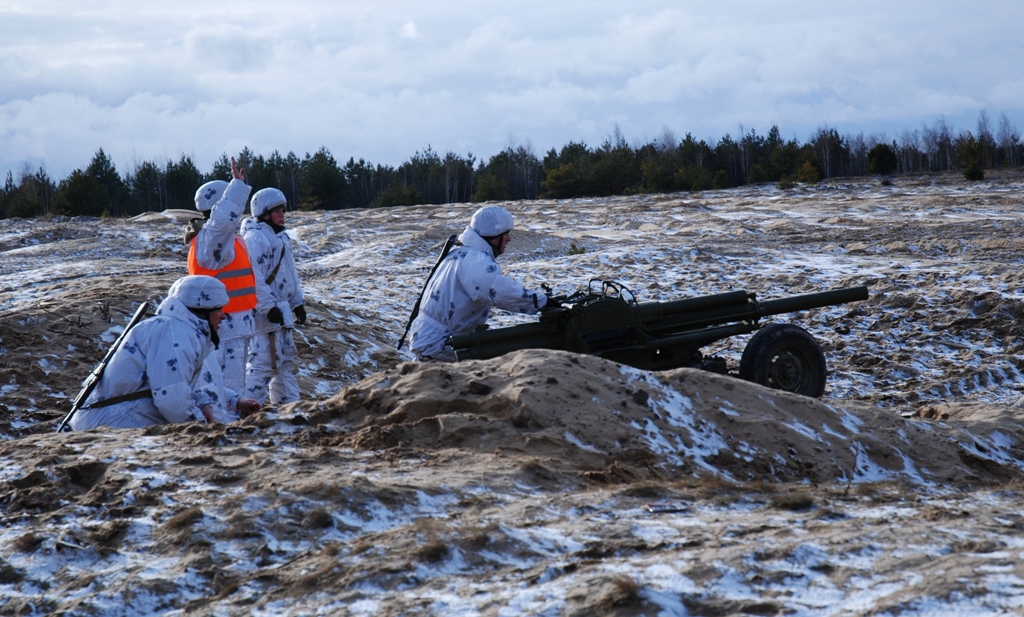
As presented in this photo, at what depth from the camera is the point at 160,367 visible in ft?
18.7

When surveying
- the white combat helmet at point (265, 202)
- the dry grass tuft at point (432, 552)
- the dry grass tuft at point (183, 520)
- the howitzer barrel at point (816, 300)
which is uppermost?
the white combat helmet at point (265, 202)

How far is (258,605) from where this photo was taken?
345 centimetres

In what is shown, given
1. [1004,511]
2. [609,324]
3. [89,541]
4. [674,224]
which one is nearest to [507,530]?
[89,541]

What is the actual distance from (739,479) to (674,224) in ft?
59.6

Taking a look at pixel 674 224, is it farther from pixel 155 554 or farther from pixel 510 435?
pixel 155 554

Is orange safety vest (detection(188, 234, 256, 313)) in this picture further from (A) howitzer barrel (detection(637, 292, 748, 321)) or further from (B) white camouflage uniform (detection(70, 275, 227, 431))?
(A) howitzer barrel (detection(637, 292, 748, 321))

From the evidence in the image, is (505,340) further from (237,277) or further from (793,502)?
(793,502)

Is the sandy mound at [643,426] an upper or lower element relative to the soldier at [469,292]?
lower

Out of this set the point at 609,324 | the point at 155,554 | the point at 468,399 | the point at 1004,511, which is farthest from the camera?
the point at 609,324

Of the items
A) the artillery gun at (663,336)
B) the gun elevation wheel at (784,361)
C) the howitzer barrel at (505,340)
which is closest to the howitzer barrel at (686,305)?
the artillery gun at (663,336)

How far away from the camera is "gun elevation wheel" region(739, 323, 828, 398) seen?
24.6ft

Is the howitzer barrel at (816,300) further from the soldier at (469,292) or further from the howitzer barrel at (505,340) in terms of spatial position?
the soldier at (469,292)

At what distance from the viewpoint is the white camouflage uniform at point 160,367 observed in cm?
569

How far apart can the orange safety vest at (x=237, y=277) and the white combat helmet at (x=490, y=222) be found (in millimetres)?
1838
